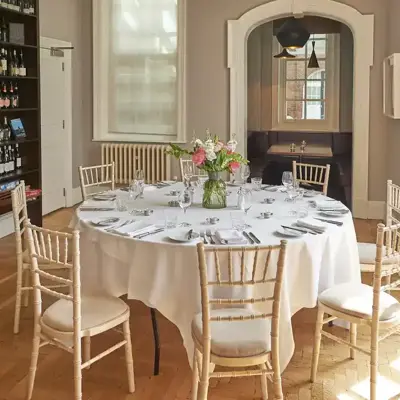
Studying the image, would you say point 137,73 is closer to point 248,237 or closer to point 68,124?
point 68,124

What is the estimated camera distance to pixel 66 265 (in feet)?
9.59

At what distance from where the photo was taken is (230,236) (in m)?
3.28

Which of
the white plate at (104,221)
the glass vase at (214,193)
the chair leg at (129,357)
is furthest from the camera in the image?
the glass vase at (214,193)

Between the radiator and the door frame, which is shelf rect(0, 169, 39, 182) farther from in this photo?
the radiator

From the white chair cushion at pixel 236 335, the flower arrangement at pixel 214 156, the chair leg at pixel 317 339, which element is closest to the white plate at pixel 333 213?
the flower arrangement at pixel 214 156

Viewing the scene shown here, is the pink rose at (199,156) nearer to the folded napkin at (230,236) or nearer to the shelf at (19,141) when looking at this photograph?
the folded napkin at (230,236)

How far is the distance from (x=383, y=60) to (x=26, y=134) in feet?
14.2

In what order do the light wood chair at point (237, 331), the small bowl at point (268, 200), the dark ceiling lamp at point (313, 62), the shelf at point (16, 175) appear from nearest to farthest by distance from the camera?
the light wood chair at point (237, 331) → the small bowl at point (268, 200) → the shelf at point (16, 175) → the dark ceiling lamp at point (313, 62)

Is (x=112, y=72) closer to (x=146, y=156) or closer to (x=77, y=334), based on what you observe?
(x=146, y=156)

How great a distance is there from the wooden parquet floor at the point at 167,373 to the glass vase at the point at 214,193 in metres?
0.87

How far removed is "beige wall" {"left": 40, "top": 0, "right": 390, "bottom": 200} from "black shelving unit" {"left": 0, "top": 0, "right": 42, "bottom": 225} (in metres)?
0.94

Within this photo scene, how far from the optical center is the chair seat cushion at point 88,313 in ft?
9.70

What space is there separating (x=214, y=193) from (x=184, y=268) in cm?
100

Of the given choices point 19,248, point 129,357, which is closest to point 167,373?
point 129,357
